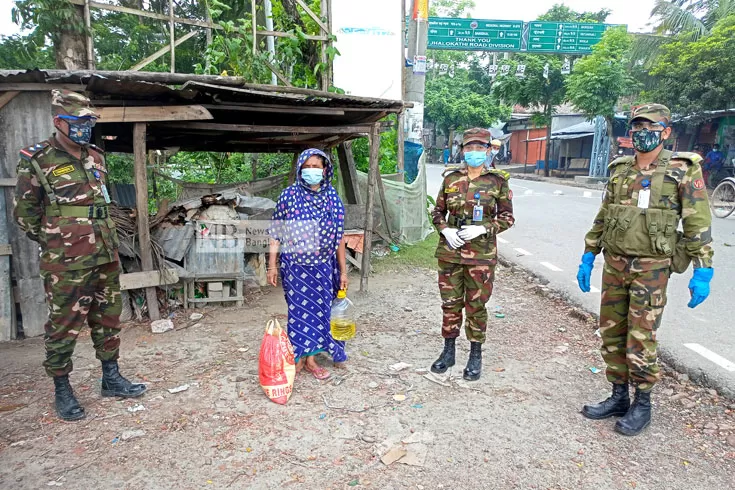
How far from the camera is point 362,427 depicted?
10.1ft

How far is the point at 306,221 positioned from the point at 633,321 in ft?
7.19

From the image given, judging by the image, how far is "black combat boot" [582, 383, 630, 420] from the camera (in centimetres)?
311

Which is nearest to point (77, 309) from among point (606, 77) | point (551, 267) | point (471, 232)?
point (471, 232)

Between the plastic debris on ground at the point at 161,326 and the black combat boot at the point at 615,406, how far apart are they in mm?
3862

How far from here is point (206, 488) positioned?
2.51 m

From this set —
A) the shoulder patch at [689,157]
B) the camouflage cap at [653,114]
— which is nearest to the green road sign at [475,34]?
the camouflage cap at [653,114]

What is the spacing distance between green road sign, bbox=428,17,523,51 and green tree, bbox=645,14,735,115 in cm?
530

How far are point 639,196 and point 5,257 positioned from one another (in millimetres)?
5195

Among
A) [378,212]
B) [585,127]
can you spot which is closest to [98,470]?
[378,212]

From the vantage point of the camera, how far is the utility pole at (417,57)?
9375mm

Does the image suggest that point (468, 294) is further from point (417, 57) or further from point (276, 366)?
point (417, 57)

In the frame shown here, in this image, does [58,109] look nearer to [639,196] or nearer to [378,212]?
[639,196]

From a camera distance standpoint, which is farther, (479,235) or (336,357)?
(336,357)

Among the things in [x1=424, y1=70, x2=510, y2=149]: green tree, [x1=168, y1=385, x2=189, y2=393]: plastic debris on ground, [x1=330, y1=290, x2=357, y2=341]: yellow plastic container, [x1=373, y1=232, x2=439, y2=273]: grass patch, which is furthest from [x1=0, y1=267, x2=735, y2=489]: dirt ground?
[x1=424, y1=70, x2=510, y2=149]: green tree
